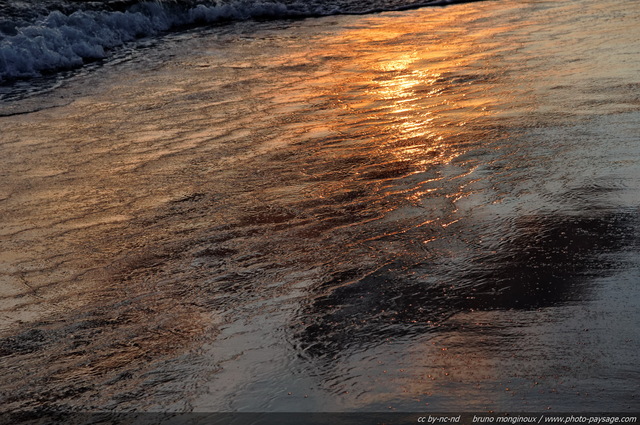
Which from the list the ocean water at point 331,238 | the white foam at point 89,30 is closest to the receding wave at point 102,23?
the white foam at point 89,30

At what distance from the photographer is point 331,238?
3545mm

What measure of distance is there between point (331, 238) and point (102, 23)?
28.1 feet

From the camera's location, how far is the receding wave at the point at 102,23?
8.83 metres

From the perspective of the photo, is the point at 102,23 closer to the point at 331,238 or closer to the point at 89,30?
the point at 89,30

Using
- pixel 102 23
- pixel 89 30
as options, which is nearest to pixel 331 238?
pixel 89 30

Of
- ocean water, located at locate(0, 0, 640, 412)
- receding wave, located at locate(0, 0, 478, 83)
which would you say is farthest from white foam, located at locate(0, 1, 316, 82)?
ocean water, located at locate(0, 0, 640, 412)

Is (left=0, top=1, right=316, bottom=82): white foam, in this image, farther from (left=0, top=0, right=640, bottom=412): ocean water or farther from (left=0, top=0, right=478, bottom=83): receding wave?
(left=0, top=0, right=640, bottom=412): ocean water

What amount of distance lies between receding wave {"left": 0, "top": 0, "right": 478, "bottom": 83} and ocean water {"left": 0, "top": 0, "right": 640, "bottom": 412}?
1.40 m

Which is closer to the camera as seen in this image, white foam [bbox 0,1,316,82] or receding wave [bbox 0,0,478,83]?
white foam [bbox 0,1,316,82]

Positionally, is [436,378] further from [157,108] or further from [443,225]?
[157,108]

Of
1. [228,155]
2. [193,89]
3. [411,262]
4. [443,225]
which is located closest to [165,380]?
[411,262]

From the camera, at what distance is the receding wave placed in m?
8.83

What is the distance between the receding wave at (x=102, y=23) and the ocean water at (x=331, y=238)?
1401mm

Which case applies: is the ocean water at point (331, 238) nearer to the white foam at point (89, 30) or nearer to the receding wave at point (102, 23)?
the white foam at point (89, 30)
